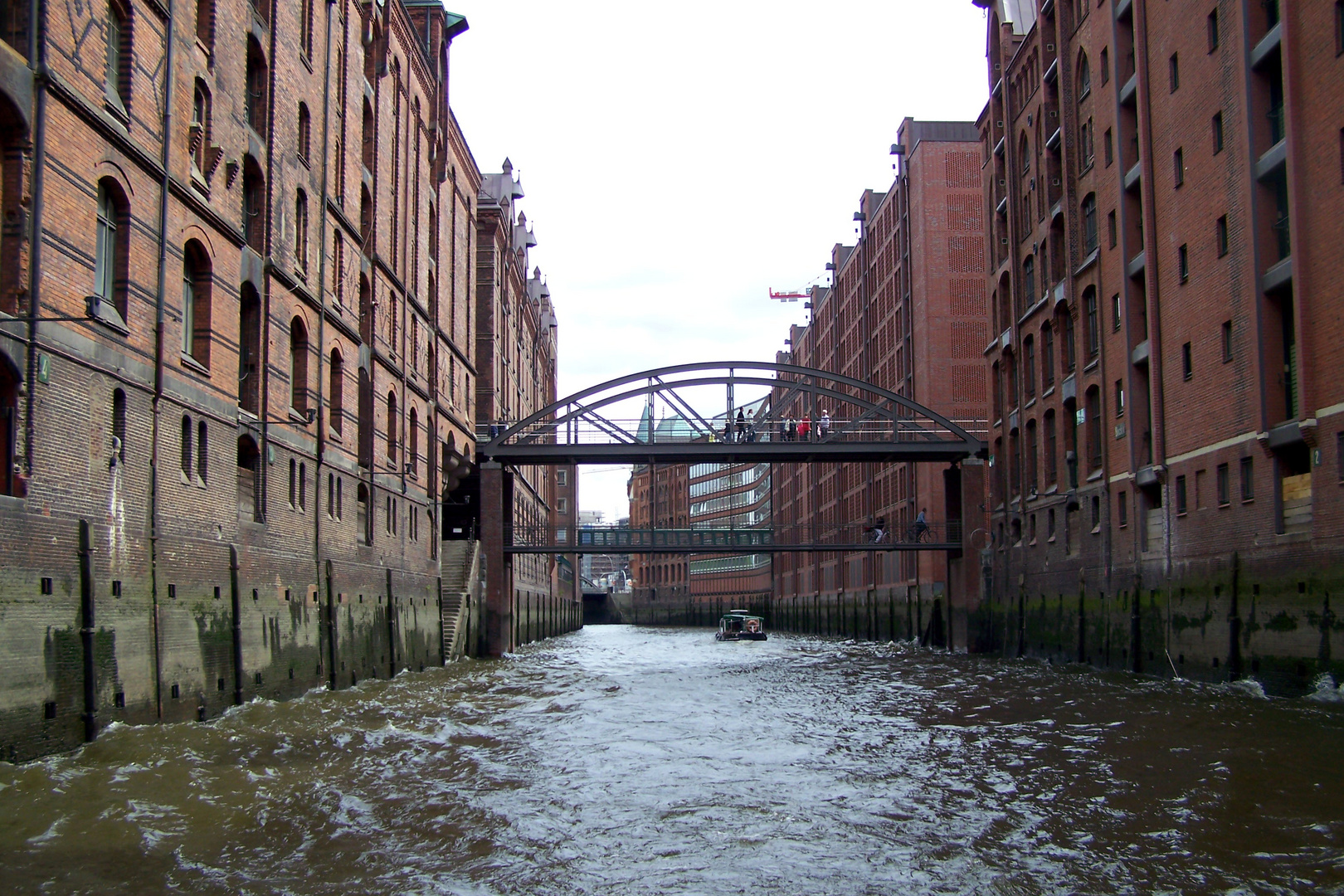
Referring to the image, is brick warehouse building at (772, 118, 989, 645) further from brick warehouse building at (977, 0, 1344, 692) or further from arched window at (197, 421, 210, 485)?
arched window at (197, 421, 210, 485)

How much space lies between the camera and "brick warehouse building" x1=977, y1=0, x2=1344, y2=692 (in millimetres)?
21172

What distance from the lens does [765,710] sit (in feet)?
76.2

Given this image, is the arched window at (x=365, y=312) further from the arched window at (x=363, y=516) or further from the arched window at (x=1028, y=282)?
the arched window at (x=1028, y=282)

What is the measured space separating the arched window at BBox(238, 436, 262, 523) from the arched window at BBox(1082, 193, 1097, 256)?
76.4 feet

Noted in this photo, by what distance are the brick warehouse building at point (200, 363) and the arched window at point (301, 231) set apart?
52 mm

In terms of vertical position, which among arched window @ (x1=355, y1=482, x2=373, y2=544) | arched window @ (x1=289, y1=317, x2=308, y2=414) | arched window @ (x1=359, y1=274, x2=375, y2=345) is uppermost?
arched window @ (x1=359, y1=274, x2=375, y2=345)

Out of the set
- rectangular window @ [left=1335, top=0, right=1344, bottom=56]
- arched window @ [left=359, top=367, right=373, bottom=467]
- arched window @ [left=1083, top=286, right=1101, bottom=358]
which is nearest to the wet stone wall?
arched window @ [left=359, top=367, right=373, bottom=467]

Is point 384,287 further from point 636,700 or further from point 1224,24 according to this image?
point 1224,24

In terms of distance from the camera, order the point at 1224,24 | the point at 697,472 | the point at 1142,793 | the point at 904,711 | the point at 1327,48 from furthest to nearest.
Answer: the point at 697,472
the point at 1224,24
the point at 904,711
the point at 1327,48
the point at 1142,793

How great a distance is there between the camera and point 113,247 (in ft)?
54.9

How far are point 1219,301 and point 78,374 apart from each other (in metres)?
21.6

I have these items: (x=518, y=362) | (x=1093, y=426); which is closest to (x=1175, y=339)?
(x=1093, y=426)

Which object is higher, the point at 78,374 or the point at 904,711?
the point at 78,374

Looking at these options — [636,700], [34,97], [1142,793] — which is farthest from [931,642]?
[34,97]
